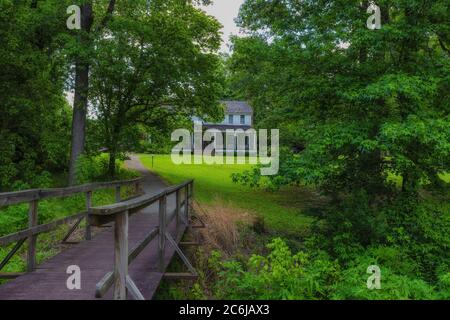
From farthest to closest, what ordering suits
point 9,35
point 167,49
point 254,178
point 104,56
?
point 167,49 → point 104,56 → point 9,35 → point 254,178

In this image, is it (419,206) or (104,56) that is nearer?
(419,206)

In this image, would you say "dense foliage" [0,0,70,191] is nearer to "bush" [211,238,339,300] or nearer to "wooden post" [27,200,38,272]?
"wooden post" [27,200,38,272]

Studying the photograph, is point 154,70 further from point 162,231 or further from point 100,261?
point 162,231

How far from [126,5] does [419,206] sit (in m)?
16.6

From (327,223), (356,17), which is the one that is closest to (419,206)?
(327,223)

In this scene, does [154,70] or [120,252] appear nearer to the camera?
[120,252]

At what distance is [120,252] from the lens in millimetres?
3916

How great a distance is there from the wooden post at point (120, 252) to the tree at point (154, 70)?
14502 mm

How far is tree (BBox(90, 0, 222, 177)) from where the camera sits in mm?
18609

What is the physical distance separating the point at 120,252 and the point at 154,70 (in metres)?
16.3

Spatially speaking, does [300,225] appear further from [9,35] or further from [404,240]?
[9,35]

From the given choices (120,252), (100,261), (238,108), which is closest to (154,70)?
(100,261)

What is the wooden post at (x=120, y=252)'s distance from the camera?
3900 millimetres

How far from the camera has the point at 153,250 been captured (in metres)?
7.51
